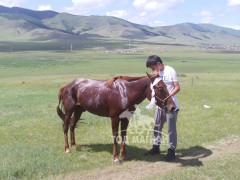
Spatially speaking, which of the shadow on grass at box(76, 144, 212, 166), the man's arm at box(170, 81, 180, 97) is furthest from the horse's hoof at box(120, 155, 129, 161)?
the man's arm at box(170, 81, 180, 97)

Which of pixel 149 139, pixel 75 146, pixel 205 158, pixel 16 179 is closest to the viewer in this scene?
pixel 16 179

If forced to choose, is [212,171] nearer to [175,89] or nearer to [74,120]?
[175,89]

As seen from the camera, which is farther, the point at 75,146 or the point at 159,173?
the point at 75,146

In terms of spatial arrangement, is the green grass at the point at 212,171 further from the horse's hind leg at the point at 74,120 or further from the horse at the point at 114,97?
the horse's hind leg at the point at 74,120

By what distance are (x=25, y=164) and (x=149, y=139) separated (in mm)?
4672

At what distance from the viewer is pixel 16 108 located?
68.1 ft

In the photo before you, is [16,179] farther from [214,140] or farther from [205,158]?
[214,140]

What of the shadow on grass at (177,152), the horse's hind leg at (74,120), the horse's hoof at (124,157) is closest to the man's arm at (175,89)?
the shadow on grass at (177,152)

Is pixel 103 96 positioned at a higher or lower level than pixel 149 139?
higher

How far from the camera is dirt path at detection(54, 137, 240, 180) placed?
884cm

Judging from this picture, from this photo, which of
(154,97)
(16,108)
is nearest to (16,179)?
(154,97)

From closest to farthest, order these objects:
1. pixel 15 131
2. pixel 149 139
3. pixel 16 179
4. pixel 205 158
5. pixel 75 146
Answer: pixel 16 179
pixel 205 158
pixel 75 146
pixel 149 139
pixel 15 131

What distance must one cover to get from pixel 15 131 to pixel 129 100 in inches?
255

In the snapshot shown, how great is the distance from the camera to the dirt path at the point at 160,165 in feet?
29.0
